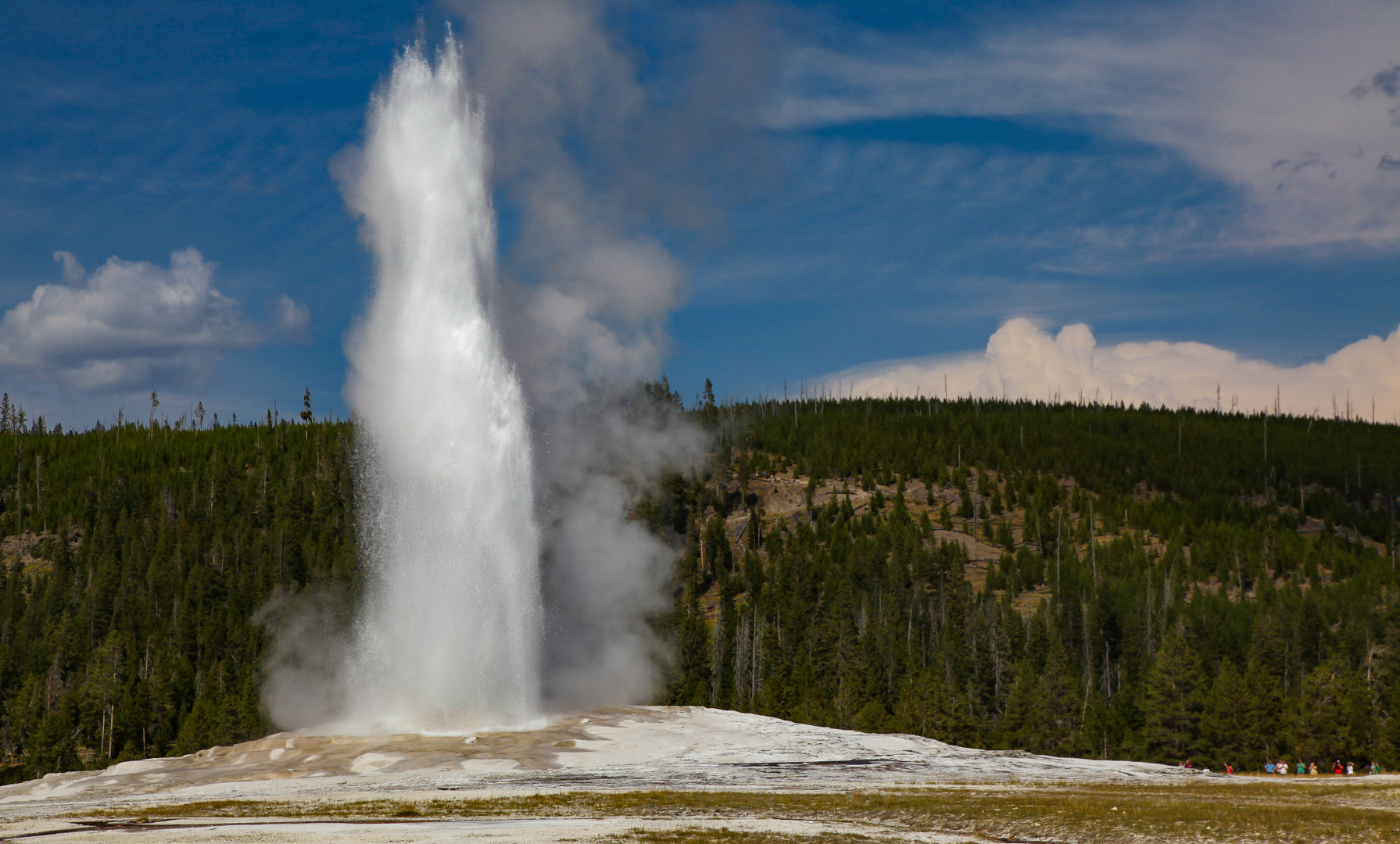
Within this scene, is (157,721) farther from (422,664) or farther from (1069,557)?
(1069,557)

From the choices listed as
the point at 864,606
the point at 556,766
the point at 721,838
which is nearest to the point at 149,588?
the point at 864,606

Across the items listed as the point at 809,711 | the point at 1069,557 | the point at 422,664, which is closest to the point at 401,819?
the point at 422,664

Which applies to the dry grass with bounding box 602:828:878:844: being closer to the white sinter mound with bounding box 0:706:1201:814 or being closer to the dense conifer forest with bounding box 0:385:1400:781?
the white sinter mound with bounding box 0:706:1201:814

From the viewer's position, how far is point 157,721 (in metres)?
95.7

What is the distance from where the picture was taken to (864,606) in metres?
113

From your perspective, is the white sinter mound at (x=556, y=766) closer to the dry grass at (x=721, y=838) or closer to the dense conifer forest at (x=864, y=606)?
the dry grass at (x=721, y=838)

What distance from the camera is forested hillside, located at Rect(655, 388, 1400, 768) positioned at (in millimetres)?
74500

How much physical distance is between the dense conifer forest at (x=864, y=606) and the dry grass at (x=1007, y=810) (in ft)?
122

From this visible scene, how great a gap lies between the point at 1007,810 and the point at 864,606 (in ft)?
282

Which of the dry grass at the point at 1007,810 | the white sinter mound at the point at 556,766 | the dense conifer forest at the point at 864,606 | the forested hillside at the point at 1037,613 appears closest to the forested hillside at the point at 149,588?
the dense conifer forest at the point at 864,606

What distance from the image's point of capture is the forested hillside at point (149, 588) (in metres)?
93.6

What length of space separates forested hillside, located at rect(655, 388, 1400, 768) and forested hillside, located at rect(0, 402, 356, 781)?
150ft

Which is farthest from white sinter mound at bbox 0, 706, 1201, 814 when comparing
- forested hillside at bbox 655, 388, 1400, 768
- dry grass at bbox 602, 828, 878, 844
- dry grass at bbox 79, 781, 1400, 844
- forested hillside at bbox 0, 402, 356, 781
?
forested hillside at bbox 0, 402, 356, 781

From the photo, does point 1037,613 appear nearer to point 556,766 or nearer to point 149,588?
point 556,766
